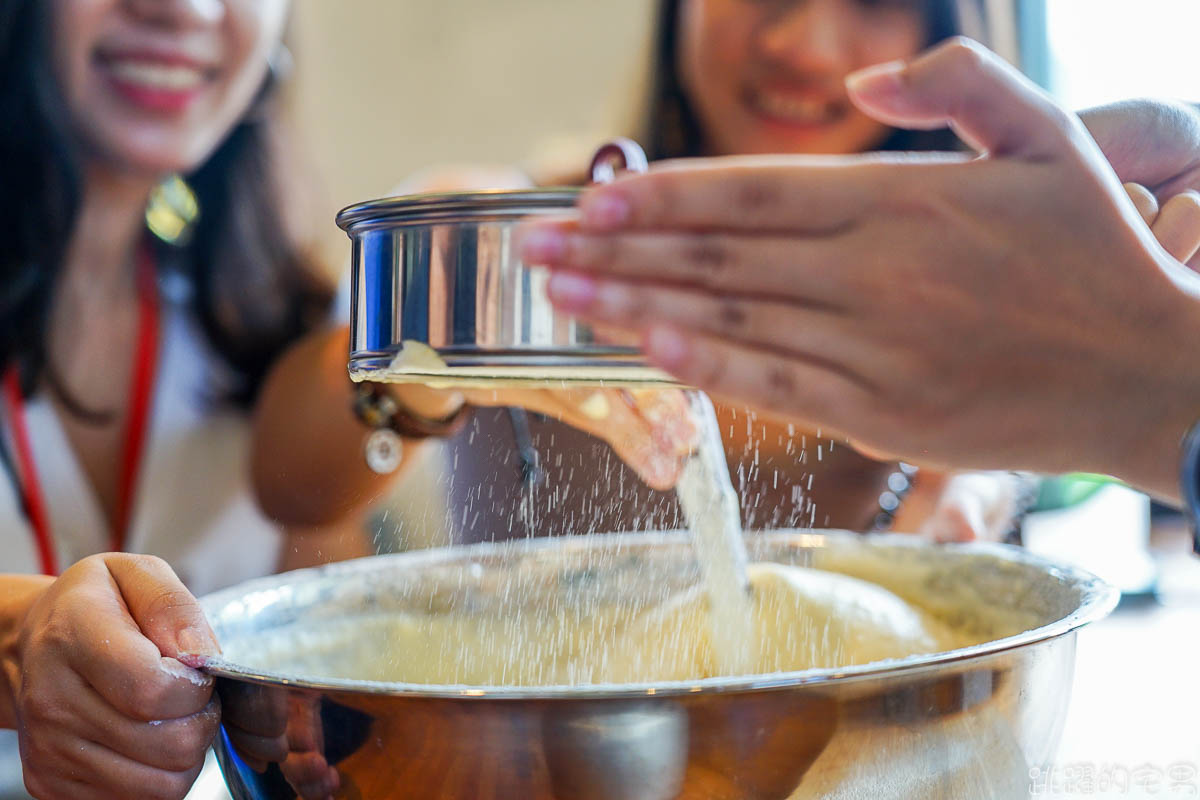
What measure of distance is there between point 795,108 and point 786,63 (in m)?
0.09

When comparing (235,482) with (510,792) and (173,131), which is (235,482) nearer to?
(173,131)

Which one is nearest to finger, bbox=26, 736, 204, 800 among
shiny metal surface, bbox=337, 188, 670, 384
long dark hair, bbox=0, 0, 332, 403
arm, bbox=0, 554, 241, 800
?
arm, bbox=0, 554, 241, 800

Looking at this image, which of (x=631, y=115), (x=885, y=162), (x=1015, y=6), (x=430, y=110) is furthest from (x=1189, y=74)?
(x=885, y=162)

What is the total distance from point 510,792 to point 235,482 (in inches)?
45.0

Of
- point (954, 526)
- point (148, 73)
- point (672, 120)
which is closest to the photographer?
point (954, 526)

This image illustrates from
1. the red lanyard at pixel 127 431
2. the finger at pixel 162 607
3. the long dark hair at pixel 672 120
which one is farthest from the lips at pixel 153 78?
the finger at pixel 162 607

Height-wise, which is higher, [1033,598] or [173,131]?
[173,131]

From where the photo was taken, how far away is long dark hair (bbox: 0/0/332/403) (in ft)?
4.27

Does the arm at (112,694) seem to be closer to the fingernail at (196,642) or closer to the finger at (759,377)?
the fingernail at (196,642)

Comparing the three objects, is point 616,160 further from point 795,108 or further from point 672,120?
point 672,120

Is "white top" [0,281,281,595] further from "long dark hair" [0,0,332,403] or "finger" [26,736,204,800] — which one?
"finger" [26,736,204,800]

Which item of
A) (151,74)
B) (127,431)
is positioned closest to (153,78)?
(151,74)

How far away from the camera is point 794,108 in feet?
5.17

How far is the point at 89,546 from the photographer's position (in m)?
1.38
